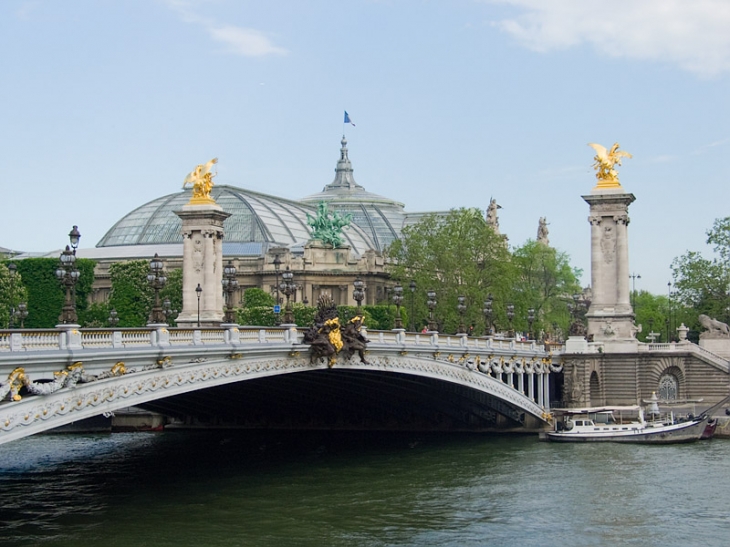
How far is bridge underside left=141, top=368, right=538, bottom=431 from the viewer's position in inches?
2174

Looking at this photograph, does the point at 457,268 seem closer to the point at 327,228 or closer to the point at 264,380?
the point at 327,228

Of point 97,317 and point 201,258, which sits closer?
point 201,258

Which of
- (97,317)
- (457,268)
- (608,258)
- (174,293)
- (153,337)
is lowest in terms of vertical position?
(153,337)

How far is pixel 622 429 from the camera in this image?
58.8 metres

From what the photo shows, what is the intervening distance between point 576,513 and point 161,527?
11.9 meters

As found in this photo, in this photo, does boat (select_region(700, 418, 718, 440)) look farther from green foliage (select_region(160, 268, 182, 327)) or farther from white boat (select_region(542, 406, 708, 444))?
green foliage (select_region(160, 268, 182, 327))

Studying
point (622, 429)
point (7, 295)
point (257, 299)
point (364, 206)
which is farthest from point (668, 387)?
point (364, 206)

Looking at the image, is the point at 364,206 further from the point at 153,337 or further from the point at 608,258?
the point at 153,337

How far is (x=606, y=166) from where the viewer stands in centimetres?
7288

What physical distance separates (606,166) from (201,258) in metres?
22.5

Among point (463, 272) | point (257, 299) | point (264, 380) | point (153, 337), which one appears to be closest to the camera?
point (153, 337)

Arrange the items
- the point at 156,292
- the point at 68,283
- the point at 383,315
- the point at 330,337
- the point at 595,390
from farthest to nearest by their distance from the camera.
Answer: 1. the point at 383,315
2. the point at 595,390
3. the point at 330,337
4. the point at 156,292
5. the point at 68,283

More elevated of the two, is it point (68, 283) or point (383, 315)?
point (383, 315)

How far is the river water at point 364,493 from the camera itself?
35.5 meters
